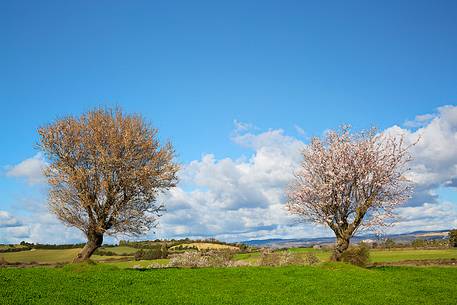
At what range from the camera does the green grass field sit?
24.9 m

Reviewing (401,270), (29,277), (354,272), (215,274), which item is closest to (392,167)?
(401,270)

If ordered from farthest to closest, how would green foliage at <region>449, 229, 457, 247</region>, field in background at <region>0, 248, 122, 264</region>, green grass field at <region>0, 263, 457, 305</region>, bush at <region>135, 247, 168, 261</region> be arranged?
green foliage at <region>449, 229, 457, 247</region> → bush at <region>135, 247, 168, 261</region> → field in background at <region>0, 248, 122, 264</region> → green grass field at <region>0, 263, 457, 305</region>

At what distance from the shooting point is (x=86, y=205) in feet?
138

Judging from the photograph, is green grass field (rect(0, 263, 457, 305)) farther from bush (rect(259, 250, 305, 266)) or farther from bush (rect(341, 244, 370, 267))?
bush (rect(259, 250, 305, 266))

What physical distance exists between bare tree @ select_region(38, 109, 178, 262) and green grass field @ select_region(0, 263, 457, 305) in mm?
7243

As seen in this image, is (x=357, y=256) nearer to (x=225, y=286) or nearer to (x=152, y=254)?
(x=225, y=286)

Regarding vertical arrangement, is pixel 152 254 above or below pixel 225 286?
above

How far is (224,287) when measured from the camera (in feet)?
98.2

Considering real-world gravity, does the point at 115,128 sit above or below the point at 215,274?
above

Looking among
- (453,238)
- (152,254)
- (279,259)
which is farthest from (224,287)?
(453,238)

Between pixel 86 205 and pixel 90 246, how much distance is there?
178 inches

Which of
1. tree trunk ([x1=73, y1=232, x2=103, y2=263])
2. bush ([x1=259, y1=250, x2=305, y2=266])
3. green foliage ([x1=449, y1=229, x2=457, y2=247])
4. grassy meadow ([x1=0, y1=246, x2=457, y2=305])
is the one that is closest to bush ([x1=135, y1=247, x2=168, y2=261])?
bush ([x1=259, y1=250, x2=305, y2=266])

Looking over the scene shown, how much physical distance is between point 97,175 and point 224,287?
767 inches

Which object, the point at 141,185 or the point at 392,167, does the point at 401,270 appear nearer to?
the point at 392,167
